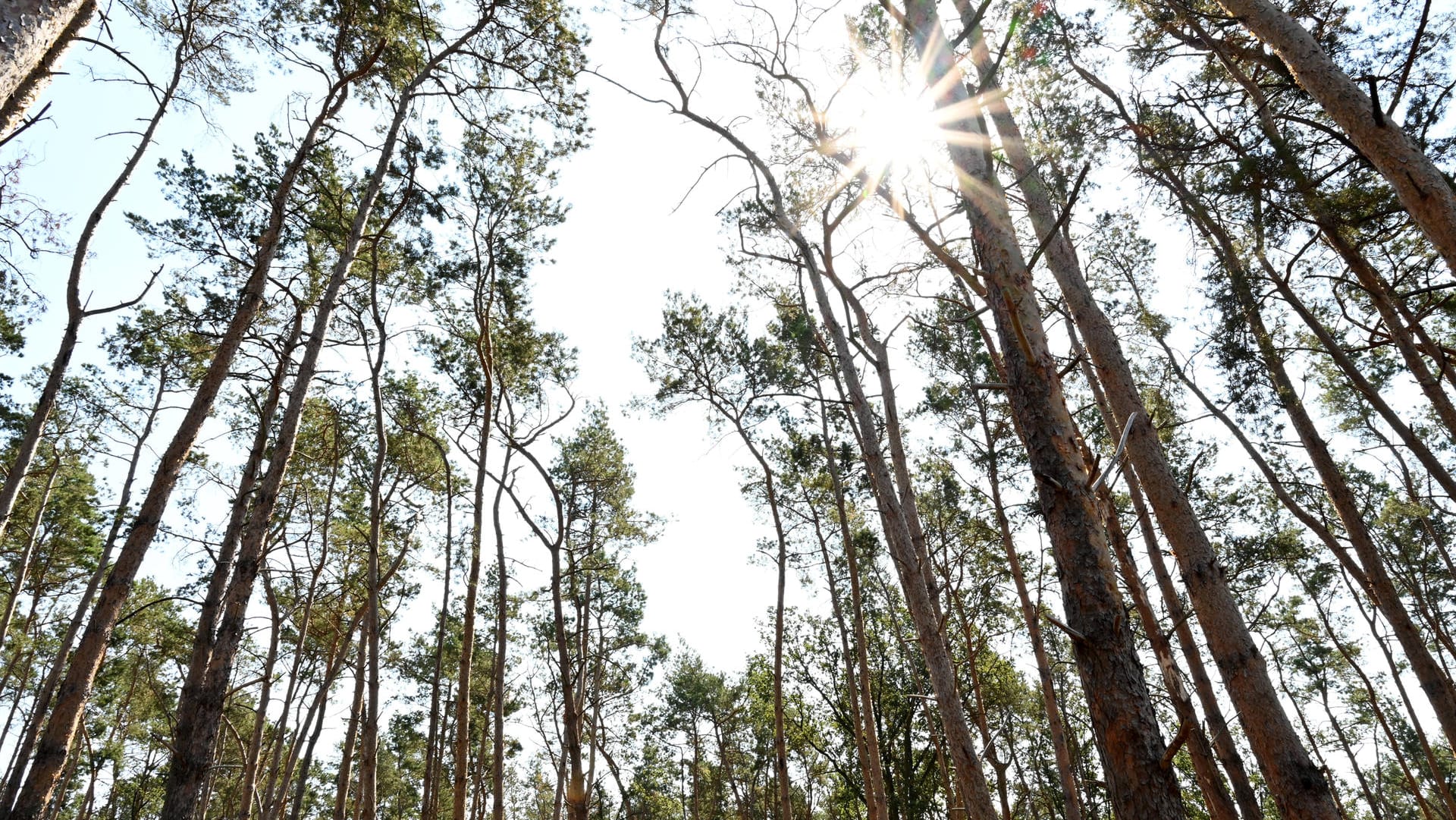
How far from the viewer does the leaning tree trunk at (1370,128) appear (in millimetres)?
3764

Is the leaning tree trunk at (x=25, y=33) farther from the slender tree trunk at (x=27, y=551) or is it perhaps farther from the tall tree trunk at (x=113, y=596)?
the slender tree trunk at (x=27, y=551)

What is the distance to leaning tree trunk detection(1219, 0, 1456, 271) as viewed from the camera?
3764 mm

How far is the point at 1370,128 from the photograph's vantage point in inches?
156

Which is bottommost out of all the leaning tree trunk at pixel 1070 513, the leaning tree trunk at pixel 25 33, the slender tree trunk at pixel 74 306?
the leaning tree trunk at pixel 1070 513

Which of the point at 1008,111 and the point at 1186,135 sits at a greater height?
the point at 1186,135

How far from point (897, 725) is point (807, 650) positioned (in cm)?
252

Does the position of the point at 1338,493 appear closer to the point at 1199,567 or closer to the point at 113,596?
the point at 1199,567

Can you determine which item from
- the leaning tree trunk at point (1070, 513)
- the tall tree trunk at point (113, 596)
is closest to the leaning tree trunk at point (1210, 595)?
the leaning tree trunk at point (1070, 513)

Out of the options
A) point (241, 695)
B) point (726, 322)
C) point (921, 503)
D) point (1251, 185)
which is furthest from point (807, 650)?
point (241, 695)

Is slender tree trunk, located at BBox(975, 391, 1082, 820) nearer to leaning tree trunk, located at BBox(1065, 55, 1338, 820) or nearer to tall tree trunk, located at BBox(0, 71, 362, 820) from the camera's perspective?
leaning tree trunk, located at BBox(1065, 55, 1338, 820)

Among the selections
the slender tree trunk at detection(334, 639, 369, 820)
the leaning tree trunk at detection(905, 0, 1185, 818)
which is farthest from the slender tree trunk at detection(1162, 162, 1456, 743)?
the slender tree trunk at detection(334, 639, 369, 820)

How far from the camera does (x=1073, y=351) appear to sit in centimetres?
699

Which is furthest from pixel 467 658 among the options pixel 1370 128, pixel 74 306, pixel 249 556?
pixel 1370 128

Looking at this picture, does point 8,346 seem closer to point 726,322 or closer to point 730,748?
point 726,322
